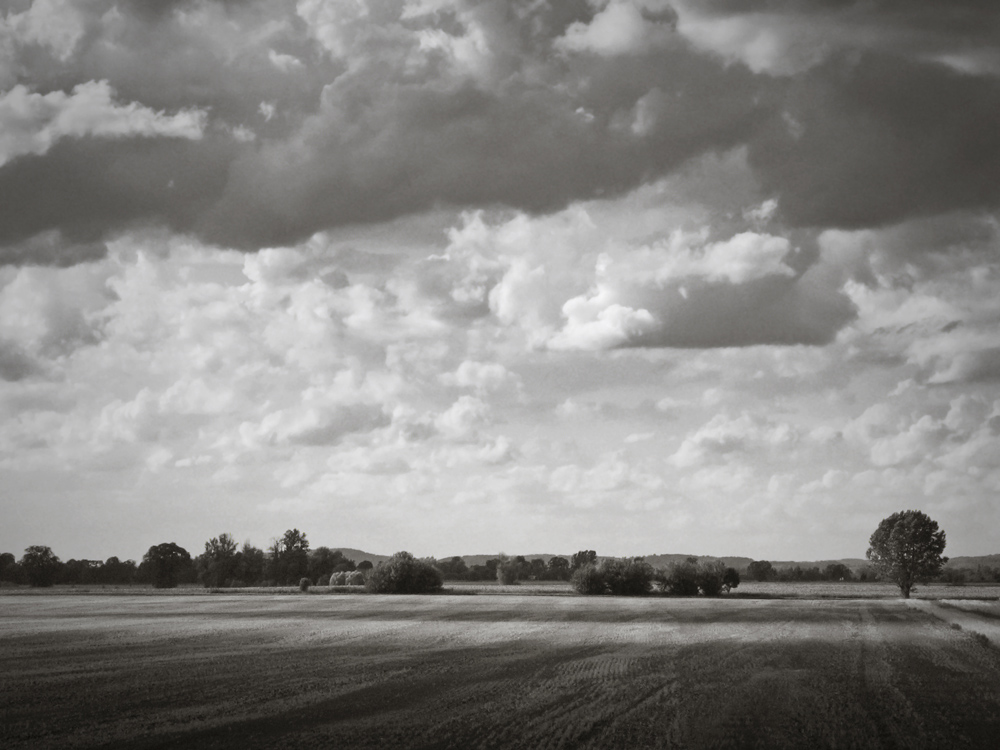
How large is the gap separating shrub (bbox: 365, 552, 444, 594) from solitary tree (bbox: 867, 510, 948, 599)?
63.0m

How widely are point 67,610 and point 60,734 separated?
60.2m

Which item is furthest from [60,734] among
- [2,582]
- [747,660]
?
[2,582]

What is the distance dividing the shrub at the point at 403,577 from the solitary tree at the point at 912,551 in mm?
63024

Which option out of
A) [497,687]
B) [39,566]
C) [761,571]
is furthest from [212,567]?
[497,687]

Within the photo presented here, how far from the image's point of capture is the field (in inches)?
730

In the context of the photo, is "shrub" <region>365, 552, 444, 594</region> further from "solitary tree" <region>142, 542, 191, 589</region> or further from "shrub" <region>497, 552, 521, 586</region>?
"solitary tree" <region>142, 542, 191, 589</region>

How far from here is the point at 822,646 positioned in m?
38.7

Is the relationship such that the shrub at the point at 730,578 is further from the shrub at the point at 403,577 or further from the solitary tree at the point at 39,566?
the solitary tree at the point at 39,566

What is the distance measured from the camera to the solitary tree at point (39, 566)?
15862cm

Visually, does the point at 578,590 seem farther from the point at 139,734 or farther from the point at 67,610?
the point at 139,734

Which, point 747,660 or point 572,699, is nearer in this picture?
point 572,699

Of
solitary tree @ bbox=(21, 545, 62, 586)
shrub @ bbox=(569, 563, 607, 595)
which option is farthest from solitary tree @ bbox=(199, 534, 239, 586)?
shrub @ bbox=(569, 563, 607, 595)

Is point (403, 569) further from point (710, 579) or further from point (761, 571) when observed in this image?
point (761, 571)

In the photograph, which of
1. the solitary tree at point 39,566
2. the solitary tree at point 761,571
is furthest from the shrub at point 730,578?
the solitary tree at point 39,566
